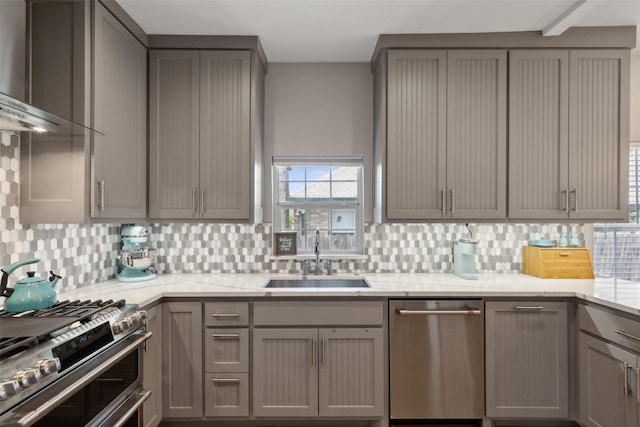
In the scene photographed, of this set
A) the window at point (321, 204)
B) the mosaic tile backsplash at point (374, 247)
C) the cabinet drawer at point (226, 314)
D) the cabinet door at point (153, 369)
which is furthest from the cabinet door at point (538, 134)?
the cabinet door at point (153, 369)

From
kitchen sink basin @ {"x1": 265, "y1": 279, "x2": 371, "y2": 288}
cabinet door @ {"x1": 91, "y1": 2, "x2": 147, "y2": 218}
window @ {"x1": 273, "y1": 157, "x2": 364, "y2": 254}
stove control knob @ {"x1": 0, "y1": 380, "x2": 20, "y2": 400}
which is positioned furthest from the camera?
window @ {"x1": 273, "y1": 157, "x2": 364, "y2": 254}

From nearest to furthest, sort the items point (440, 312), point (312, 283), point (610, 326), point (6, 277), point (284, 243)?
point (6, 277) → point (610, 326) → point (440, 312) → point (312, 283) → point (284, 243)

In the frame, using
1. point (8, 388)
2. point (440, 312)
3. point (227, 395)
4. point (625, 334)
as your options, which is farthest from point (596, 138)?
point (8, 388)

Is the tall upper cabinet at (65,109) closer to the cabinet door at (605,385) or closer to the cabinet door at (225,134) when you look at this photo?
the cabinet door at (225,134)

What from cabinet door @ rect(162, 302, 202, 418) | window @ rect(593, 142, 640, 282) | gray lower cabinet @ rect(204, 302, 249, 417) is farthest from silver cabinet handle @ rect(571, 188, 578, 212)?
cabinet door @ rect(162, 302, 202, 418)

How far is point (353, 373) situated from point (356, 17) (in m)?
2.28

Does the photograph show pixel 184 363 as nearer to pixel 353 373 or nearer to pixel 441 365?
pixel 353 373

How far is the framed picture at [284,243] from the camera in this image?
2.98m

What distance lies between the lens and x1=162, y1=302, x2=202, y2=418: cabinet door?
2305 millimetres

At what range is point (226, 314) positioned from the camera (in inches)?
91.1

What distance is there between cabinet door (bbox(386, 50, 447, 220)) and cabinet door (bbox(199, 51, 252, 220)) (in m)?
1.03

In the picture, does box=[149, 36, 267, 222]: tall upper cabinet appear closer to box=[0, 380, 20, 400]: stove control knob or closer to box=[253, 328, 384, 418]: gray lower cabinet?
box=[253, 328, 384, 418]: gray lower cabinet

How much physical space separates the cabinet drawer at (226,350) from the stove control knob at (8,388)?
126cm

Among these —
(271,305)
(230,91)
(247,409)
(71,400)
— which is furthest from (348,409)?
(230,91)
